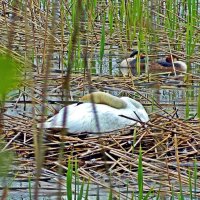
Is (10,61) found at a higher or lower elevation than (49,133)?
higher

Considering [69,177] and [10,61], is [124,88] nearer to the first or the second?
[69,177]

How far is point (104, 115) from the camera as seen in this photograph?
15.9ft

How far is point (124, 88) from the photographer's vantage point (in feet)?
20.9

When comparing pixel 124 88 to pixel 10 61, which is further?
pixel 124 88

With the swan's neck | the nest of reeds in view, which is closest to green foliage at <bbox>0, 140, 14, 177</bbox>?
the nest of reeds

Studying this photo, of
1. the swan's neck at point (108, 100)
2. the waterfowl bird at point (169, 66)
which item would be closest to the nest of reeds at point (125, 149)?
the swan's neck at point (108, 100)

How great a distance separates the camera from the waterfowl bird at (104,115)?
4809 millimetres

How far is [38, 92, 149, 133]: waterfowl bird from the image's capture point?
481cm

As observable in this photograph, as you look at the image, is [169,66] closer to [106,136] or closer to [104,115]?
[104,115]

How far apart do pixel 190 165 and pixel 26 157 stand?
2.74 feet

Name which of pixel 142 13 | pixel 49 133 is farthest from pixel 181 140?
pixel 142 13

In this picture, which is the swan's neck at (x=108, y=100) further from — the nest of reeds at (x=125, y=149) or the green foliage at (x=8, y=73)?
the green foliage at (x=8, y=73)

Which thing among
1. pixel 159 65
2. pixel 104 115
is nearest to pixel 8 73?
pixel 104 115

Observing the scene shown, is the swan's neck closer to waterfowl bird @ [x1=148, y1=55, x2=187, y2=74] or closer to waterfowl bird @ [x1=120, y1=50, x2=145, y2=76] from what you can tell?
waterfowl bird @ [x1=148, y1=55, x2=187, y2=74]
